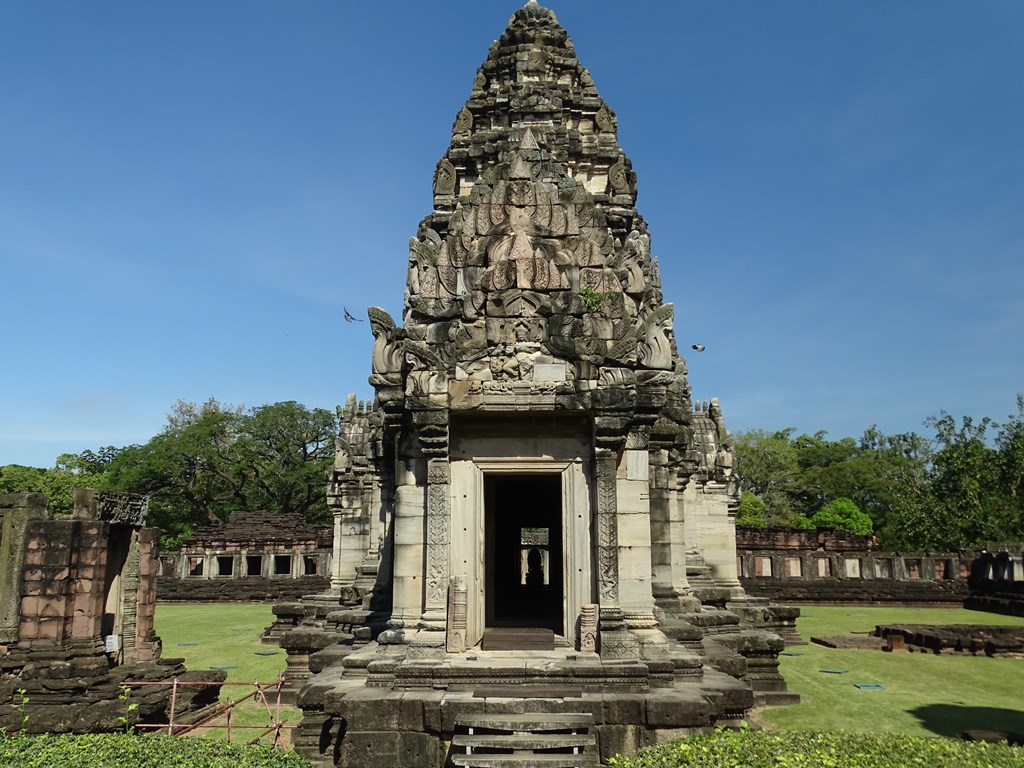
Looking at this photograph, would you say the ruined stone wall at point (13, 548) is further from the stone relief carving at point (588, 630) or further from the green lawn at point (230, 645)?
the stone relief carving at point (588, 630)

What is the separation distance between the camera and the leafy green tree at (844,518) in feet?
183

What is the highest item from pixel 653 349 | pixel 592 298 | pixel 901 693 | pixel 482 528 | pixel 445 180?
pixel 445 180

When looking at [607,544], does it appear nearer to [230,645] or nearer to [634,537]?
[634,537]

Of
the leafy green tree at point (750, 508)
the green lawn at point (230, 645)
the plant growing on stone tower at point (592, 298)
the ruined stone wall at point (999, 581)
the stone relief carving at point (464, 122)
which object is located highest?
the stone relief carving at point (464, 122)

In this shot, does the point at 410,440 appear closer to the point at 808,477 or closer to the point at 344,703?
the point at 344,703

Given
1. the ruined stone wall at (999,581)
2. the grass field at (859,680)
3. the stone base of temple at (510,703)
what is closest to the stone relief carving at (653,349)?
the stone base of temple at (510,703)

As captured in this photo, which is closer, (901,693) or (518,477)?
(518,477)

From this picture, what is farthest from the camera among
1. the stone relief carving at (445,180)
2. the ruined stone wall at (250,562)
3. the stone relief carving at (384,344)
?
the ruined stone wall at (250,562)

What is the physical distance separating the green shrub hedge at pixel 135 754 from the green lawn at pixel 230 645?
5.69 metres

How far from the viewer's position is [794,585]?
3650cm

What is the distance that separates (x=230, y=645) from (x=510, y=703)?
698 inches

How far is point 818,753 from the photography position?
5672 mm

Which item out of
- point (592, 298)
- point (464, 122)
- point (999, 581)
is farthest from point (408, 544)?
point (999, 581)

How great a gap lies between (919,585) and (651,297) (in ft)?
103
